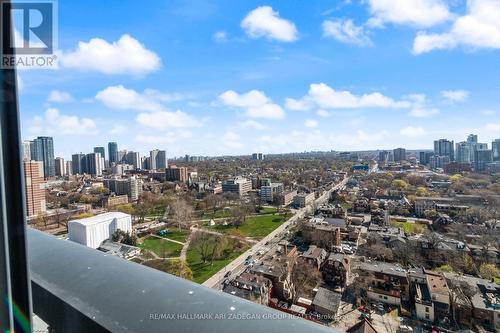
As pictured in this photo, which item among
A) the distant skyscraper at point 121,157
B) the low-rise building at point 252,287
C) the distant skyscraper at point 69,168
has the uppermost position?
the distant skyscraper at point 121,157

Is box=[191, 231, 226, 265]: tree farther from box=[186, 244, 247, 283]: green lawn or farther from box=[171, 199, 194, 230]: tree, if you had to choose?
box=[171, 199, 194, 230]: tree

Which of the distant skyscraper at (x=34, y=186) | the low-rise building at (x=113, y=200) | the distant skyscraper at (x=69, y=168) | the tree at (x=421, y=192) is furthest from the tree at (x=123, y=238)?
the distant skyscraper at (x=69, y=168)

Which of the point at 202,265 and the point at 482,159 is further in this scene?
the point at 482,159

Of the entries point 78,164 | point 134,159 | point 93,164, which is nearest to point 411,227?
point 93,164

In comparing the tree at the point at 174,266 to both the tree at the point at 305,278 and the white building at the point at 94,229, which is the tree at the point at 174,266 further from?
the tree at the point at 305,278

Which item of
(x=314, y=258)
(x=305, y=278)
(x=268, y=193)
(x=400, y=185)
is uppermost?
(x=400, y=185)

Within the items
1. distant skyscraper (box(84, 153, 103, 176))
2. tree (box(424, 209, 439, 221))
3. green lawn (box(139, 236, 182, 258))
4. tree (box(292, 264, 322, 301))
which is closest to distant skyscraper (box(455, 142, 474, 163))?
tree (box(424, 209, 439, 221))

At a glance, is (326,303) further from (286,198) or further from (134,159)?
(134,159)
